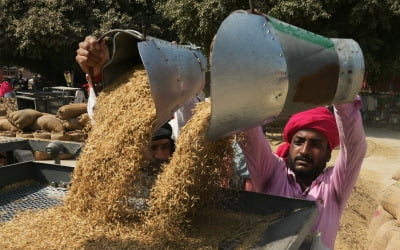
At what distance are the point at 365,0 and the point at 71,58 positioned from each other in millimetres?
10666

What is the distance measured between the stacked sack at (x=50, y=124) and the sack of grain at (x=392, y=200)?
5.56 meters

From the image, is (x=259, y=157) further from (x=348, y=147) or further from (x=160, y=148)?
(x=160, y=148)

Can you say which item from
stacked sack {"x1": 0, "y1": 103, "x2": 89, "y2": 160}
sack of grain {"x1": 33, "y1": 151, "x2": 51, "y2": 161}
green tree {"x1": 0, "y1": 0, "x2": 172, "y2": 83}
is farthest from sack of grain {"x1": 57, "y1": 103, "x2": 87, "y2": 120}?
green tree {"x1": 0, "y1": 0, "x2": 172, "y2": 83}

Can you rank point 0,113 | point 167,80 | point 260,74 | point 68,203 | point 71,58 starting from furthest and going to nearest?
1. point 71,58
2. point 0,113
3. point 68,203
4. point 167,80
5. point 260,74

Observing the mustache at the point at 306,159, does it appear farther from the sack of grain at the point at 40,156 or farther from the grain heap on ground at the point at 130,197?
the sack of grain at the point at 40,156

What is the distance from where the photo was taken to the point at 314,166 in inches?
78.5

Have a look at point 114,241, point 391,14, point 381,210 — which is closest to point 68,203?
point 114,241

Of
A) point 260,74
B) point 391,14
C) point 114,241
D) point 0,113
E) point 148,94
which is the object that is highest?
point 391,14

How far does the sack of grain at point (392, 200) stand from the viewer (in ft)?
11.9

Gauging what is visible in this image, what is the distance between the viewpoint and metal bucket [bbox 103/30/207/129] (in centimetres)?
168

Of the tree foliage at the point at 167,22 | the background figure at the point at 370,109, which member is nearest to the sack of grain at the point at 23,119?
the tree foliage at the point at 167,22

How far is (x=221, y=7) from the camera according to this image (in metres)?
9.67

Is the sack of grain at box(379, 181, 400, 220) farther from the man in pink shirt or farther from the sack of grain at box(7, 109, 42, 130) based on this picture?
the sack of grain at box(7, 109, 42, 130)

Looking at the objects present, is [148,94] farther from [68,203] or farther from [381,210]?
[381,210]
